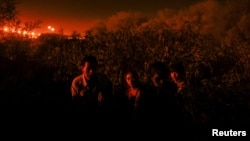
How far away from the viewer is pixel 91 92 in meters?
7.91

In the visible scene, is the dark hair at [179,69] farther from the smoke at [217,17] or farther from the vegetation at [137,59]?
the smoke at [217,17]

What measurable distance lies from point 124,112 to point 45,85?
5481 mm

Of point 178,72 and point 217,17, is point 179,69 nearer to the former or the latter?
point 178,72

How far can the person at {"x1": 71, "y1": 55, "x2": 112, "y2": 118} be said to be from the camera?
774 cm

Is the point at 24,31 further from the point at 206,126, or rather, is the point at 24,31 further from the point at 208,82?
the point at 206,126

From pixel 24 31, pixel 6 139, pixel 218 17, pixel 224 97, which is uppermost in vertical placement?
pixel 218 17

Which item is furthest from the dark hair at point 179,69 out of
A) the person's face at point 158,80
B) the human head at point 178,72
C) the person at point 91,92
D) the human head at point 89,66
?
the human head at point 89,66

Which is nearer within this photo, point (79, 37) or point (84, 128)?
point (84, 128)

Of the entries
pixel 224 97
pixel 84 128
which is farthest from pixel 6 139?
pixel 224 97

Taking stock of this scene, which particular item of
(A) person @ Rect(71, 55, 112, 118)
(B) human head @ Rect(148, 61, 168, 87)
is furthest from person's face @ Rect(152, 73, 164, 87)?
(A) person @ Rect(71, 55, 112, 118)

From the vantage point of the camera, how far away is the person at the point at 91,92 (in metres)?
7.74

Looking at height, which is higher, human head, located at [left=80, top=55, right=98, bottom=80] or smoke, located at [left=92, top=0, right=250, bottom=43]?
smoke, located at [left=92, top=0, right=250, bottom=43]

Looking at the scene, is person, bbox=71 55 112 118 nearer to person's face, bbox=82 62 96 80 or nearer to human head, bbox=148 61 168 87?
person's face, bbox=82 62 96 80

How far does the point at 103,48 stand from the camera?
14.5m
